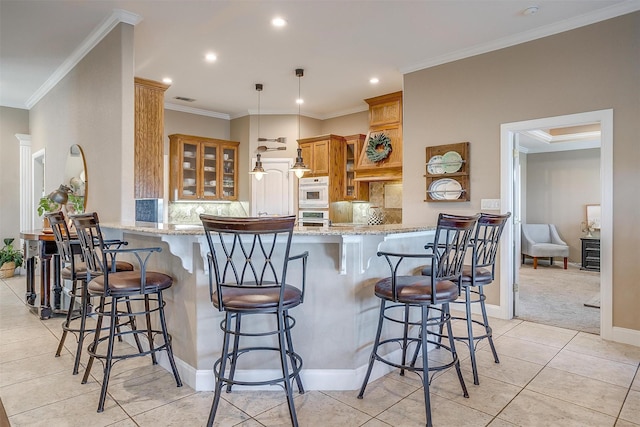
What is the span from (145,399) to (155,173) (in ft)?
8.12

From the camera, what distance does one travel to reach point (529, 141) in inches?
305

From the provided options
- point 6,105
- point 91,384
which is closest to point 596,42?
point 91,384

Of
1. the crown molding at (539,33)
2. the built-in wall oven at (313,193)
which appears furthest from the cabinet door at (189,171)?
the crown molding at (539,33)

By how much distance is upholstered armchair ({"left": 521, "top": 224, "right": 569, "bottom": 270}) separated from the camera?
7422mm

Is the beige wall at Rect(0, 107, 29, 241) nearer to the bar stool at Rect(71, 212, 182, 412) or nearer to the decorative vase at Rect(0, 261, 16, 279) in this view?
the decorative vase at Rect(0, 261, 16, 279)

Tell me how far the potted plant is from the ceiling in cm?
242

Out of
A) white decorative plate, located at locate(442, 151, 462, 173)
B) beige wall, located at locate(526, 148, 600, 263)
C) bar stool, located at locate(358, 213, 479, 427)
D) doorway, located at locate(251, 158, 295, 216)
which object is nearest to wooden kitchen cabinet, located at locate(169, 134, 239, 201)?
doorway, located at locate(251, 158, 295, 216)

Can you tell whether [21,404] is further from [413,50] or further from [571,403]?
[413,50]

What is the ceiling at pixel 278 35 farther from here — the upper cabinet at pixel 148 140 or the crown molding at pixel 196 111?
the crown molding at pixel 196 111

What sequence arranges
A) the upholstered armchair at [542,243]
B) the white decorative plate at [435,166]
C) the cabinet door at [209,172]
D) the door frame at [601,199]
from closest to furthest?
the door frame at [601,199] → the white decorative plate at [435,166] → the cabinet door at [209,172] → the upholstered armchair at [542,243]

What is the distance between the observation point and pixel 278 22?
3.62 meters

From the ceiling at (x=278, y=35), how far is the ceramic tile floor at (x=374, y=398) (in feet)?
9.49

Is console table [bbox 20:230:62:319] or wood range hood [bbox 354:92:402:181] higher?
A: wood range hood [bbox 354:92:402:181]

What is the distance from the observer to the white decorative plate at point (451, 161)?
427cm
